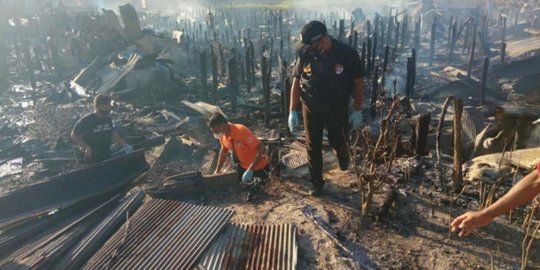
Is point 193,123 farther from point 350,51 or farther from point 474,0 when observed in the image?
point 474,0

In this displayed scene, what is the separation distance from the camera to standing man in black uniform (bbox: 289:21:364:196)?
4.68 m

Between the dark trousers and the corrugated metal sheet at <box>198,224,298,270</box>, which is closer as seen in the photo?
the corrugated metal sheet at <box>198,224,298,270</box>

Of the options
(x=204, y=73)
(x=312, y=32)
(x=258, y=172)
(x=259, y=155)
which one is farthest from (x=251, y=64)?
(x=312, y=32)

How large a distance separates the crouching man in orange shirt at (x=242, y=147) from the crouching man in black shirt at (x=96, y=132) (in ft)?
7.89

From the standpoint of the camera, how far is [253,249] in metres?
3.97

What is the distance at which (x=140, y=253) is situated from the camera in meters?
3.95

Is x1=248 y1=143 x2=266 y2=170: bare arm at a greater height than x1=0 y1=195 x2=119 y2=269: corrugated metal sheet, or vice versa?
x1=248 y1=143 x2=266 y2=170: bare arm

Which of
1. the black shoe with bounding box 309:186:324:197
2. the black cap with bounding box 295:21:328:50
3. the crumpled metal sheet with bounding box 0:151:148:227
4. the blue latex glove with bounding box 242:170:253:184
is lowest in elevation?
the crumpled metal sheet with bounding box 0:151:148:227

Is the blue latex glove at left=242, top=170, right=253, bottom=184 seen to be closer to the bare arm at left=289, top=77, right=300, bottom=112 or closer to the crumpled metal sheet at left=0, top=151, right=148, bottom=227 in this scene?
the bare arm at left=289, top=77, right=300, bottom=112

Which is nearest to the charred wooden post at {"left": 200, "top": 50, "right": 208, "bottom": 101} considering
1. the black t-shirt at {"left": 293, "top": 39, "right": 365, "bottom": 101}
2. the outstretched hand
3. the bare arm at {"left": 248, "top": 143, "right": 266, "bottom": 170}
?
the bare arm at {"left": 248, "top": 143, "right": 266, "bottom": 170}

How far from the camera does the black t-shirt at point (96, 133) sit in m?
6.94

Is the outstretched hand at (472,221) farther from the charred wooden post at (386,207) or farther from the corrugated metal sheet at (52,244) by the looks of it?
the corrugated metal sheet at (52,244)

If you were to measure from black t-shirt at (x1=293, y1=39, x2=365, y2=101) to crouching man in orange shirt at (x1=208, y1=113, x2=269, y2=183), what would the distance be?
1.16 metres

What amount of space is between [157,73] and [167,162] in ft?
22.0
